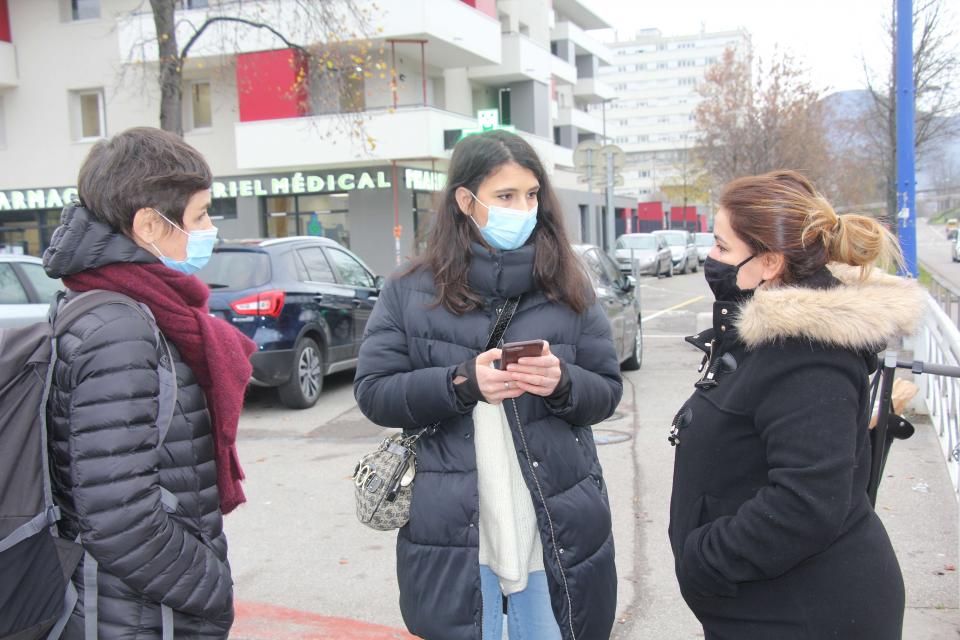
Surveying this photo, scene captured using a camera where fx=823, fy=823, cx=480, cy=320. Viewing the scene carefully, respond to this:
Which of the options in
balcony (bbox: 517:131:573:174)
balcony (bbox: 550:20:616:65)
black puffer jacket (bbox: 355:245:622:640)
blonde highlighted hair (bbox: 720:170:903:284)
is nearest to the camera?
blonde highlighted hair (bbox: 720:170:903:284)

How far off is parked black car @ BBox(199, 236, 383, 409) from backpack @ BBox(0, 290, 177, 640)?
6218 mm

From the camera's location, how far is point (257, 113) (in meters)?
24.0

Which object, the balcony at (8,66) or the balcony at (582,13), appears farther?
the balcony at (582,13)

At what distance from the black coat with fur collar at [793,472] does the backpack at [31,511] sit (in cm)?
149

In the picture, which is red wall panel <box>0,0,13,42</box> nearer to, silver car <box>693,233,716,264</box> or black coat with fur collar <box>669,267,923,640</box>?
silver car <box>693,233,716,264</box>

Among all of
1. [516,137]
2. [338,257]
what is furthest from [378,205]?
[516,137]

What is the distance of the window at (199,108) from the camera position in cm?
2571

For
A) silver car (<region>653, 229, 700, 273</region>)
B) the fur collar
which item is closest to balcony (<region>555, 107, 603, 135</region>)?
silver car (<region>653, 229, 700, 273</region>)

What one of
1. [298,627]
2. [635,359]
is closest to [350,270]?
[635,359]

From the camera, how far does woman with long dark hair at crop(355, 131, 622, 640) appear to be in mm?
2264

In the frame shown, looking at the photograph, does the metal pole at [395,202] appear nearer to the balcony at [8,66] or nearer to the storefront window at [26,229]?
the storefront window at [26,229]

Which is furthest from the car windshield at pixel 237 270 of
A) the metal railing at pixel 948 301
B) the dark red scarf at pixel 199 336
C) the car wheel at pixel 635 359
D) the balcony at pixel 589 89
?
the balcony at pixel 589 89

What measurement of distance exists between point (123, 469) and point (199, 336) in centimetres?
42

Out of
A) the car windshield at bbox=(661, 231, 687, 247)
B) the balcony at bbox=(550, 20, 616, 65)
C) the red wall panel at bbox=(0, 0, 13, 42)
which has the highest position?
the balcony at bbox=(550, 20, 616, 65)
